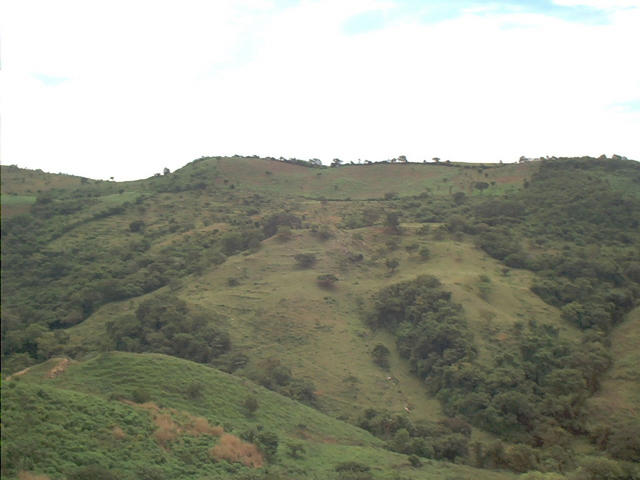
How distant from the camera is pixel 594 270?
46.6 metres

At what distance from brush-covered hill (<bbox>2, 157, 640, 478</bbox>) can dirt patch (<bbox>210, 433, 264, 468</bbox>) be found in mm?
381

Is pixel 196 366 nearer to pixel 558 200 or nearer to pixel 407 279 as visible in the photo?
pixel 407 279

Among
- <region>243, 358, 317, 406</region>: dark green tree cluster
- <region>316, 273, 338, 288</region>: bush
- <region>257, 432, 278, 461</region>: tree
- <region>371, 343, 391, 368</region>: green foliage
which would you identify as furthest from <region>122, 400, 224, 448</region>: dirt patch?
<region>316, 273, 338, 288</region>: bush

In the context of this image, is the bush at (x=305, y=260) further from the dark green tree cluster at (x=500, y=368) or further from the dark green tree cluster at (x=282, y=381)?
the dark green tree cluster at (x=282, y=381)

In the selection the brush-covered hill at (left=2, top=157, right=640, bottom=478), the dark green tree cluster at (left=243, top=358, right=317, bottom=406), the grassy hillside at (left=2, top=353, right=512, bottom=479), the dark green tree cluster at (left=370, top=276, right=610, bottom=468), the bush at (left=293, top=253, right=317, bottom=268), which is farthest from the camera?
the bush at (left=293, top=253, right=317, bottom=268)

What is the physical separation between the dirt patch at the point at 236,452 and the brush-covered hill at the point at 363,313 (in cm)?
38

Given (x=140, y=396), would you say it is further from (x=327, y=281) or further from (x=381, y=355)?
(x=327, y=281)

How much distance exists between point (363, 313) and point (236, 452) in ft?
75.0

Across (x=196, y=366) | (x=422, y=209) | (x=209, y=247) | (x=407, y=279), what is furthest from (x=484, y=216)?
(x=196, y=366)

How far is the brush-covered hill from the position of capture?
79.2 feet

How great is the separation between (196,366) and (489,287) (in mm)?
25700

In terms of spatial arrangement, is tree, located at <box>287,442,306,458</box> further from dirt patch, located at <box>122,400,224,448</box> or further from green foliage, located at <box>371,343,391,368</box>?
green foliage, located at <box>371,343,391,368</box>

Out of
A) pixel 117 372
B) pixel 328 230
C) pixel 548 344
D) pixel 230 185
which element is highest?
pixel 230 185

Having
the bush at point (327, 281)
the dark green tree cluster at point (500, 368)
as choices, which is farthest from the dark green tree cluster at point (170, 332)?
the dark green tree cluster at point (500, 368)
